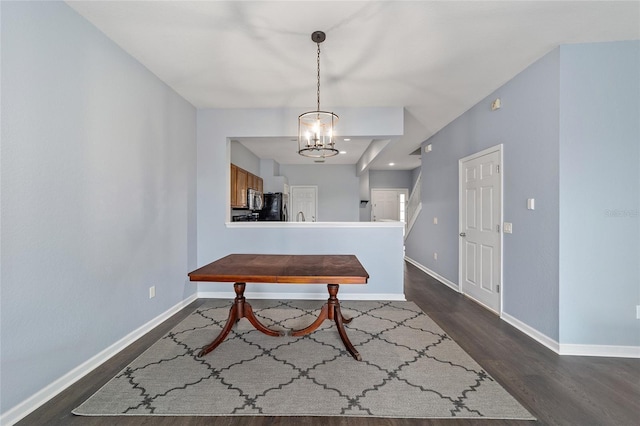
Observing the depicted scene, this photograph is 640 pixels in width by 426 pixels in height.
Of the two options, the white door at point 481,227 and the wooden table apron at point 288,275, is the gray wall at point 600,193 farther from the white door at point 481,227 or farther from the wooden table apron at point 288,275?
the wooden table apron at point 288,275

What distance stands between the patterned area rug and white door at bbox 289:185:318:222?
5411 millimetres

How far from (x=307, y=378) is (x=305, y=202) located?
639 cm

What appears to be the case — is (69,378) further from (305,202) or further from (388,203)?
(388,203)

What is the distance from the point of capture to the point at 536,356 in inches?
88.6

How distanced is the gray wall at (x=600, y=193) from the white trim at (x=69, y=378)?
3.79 m

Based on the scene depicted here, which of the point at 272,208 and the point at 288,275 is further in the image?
the point at 272,208

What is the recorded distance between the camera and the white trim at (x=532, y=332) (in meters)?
2.35

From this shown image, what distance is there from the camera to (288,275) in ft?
6.64

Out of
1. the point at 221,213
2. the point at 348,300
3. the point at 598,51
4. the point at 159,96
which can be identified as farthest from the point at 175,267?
the point at 598,51

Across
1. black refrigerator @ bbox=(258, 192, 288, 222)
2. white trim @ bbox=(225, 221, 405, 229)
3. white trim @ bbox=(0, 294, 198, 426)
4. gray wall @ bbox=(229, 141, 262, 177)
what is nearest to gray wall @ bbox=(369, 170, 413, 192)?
black refrigerator @ bbox=(258, 192, 288, 222)

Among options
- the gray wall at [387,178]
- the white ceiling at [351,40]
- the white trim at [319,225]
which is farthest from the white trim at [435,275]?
the gray wall at [387,178]

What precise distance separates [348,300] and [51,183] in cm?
317

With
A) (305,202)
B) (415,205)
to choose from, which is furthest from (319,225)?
(305,202)

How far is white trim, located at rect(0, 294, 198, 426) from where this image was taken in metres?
1.55
